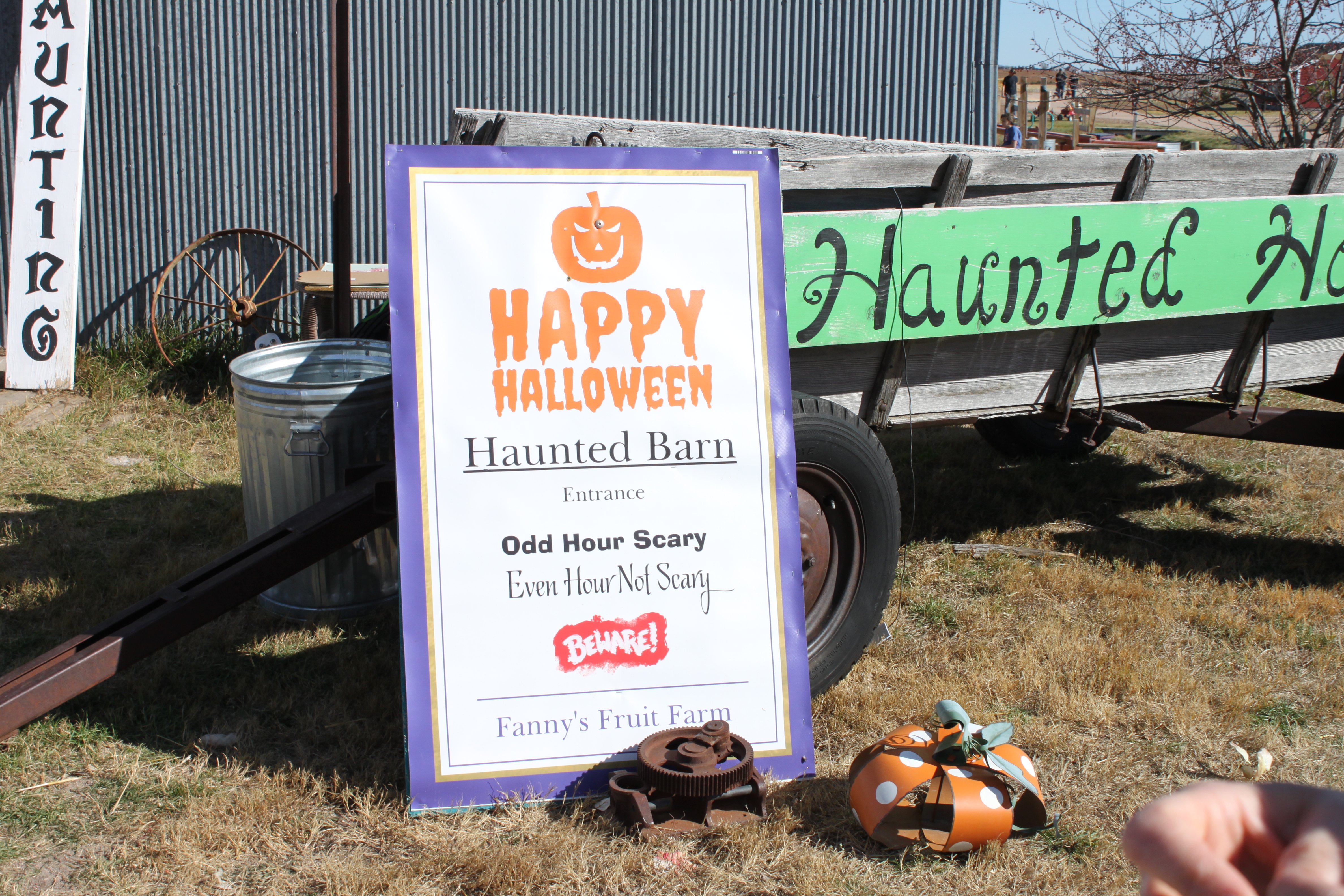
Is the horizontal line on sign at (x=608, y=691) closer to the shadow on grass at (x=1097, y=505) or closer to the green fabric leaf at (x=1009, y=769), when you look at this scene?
the green fabric leaf at (x=1009, y=769)

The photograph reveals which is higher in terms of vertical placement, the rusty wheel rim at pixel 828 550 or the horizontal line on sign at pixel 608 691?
the rusty wheel rim at pixel 828 550

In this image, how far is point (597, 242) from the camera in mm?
2559

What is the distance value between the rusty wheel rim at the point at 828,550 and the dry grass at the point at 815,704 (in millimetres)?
252

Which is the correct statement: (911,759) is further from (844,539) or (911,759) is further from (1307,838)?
(1307,838)

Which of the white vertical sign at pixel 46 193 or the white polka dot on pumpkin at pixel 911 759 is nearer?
the white polka dot on pumpkin at pixel 911 759

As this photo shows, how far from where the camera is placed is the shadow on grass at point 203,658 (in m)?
2.84

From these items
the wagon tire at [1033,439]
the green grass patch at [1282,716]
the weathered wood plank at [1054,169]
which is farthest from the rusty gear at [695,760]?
the wagon tire at [1033,439]

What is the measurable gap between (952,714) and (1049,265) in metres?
1.51

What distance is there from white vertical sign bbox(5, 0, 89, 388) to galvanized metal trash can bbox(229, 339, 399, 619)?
3.67 m

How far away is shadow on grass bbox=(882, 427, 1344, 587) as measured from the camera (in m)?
4.32

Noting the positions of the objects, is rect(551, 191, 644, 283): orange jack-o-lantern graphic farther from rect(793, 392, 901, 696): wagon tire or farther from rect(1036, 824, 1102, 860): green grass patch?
rect(1036, 824, 1102, 860): green grass patch

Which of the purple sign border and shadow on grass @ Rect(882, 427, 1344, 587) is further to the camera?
shadow on grass @ Rect(882, 427, 1344, 587)

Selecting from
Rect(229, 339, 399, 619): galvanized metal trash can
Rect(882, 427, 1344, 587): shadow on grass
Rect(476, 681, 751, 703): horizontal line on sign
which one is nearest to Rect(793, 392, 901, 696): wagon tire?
Rect(476, 681, 751, 703): horizontal line on sign

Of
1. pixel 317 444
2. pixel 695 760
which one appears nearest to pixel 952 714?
pixel 695 760
